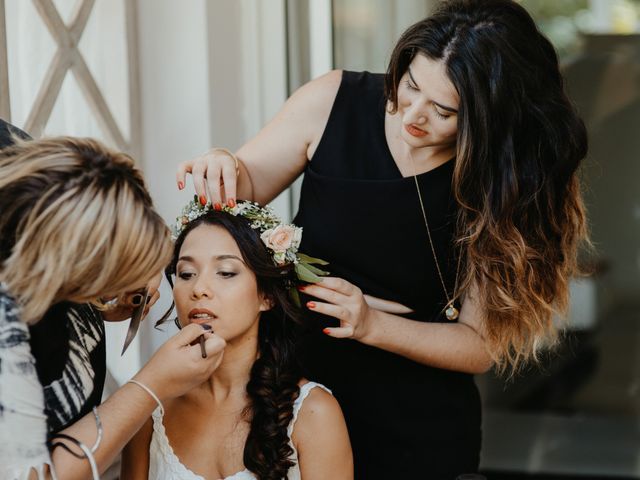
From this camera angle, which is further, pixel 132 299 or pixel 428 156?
pixel 428 156

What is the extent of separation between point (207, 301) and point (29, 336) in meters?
0.55

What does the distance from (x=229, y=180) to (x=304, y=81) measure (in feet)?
4.00

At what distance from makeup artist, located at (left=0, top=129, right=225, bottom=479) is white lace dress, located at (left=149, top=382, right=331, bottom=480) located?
45 centimetres

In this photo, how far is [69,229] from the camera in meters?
1.33

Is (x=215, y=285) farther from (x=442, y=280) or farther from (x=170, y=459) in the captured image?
(x=442, y=280)

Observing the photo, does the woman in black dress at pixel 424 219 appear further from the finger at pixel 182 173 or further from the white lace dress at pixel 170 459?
the white lace dress at pixel 170 459

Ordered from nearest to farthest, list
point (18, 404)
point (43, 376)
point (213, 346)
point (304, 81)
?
1. point (18, 404)
2. point (43, 376)
3. point (213, 346)
4. point (304, 81)

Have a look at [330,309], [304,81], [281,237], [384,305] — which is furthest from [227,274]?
[304,81]

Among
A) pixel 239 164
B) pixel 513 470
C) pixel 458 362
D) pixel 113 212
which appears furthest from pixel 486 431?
pixel 113 212

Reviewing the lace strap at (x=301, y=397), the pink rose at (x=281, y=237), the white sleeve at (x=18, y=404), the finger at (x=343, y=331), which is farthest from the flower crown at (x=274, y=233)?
the white sleeve at (x=18, y=404)

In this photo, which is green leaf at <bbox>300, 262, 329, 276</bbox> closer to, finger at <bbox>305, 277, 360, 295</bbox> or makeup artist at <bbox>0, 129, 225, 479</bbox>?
finger at <bbox>305, 277, 360, 295</bbox>

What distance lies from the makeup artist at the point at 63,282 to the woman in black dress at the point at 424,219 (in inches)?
19.2

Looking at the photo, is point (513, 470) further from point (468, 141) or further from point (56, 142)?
point (56, 142)

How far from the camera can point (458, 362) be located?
2037mm
